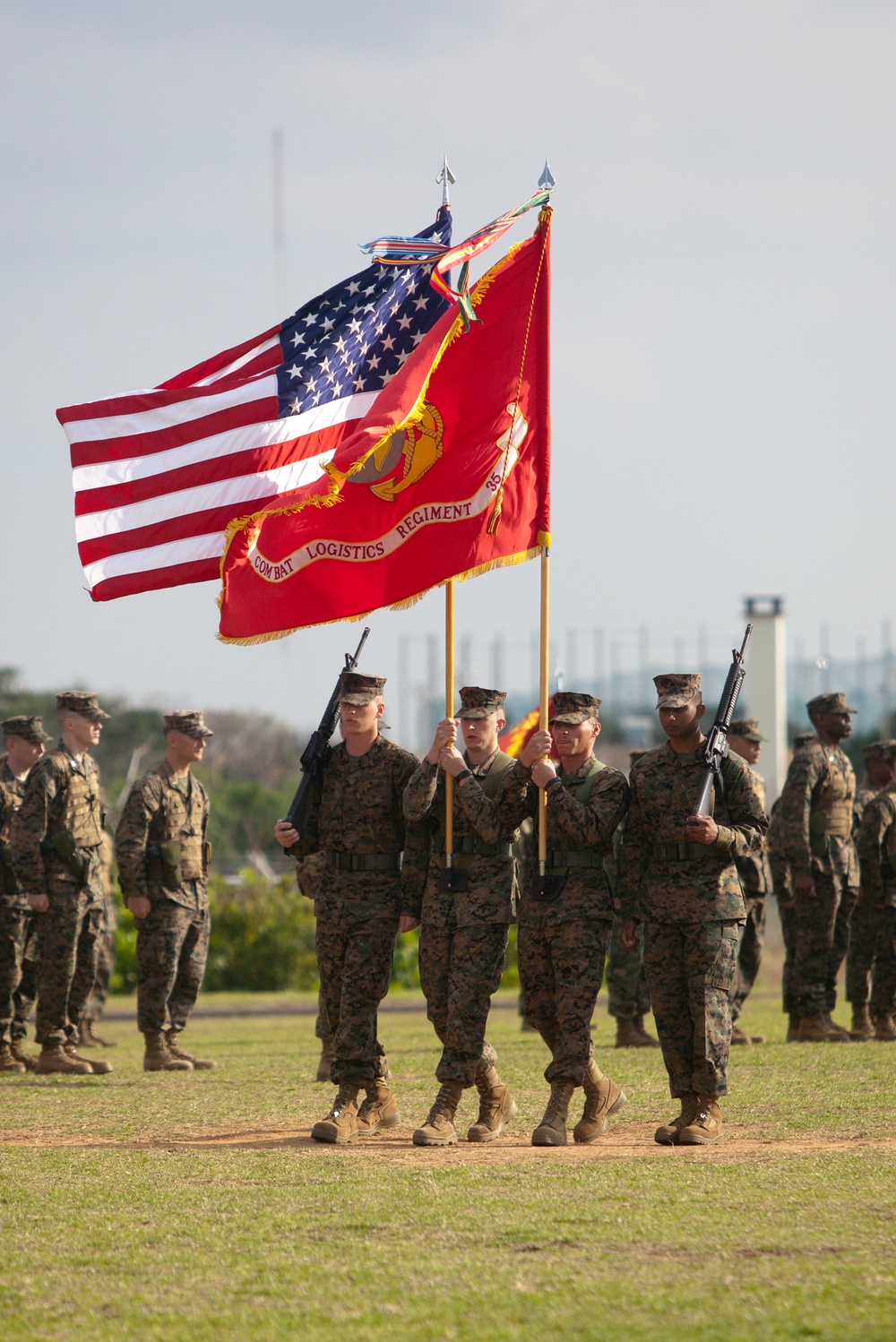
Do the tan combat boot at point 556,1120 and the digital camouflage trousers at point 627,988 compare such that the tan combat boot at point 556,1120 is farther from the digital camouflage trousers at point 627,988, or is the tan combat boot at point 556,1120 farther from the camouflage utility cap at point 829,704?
the camouflage utility cap at point 829,704

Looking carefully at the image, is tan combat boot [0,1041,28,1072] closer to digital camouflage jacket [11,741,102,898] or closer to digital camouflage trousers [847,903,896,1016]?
digital camouflage jacket [11,741,102,898]

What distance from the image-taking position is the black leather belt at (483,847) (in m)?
8.19

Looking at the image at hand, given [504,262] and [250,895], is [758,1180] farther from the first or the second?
[250,895]

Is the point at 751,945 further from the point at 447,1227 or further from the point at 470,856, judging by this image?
the point at 447,1227

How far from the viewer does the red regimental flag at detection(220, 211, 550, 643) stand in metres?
8.59

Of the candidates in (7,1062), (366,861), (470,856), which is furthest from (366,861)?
(7,1062)

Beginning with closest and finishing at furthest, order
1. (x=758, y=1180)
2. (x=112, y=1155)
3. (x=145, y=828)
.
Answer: (x=758, y=1180), (x=112, y=1155), (x=145, y=828)

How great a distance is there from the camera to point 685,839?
7.98m

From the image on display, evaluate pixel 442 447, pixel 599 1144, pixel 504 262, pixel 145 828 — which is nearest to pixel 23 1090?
pixel 145 828

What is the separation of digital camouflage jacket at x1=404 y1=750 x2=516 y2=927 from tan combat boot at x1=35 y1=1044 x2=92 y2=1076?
4697 mm

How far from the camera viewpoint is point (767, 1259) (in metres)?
5.23

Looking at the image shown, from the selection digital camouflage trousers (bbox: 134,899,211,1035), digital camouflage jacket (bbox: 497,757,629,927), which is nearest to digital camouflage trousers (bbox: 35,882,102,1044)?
digital camouflage trousers (bbox: 134,899,211,1035)

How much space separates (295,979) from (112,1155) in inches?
631

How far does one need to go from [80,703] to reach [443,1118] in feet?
17.3
